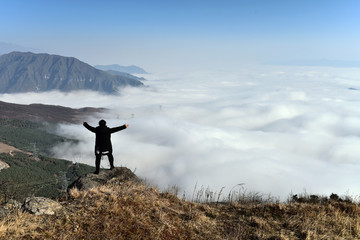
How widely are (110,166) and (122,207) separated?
5571mm

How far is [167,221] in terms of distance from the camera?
6746 mm

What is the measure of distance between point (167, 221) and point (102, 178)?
5499mm

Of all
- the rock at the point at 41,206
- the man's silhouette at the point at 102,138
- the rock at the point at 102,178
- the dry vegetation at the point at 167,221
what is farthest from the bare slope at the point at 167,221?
the man's silhouette at the point at 102,138

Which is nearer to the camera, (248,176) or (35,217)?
(35,217)

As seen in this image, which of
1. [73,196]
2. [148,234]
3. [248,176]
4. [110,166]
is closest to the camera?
[148,234]

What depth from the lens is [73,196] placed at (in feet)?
26.4

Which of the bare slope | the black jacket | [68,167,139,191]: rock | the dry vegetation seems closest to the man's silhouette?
the black jacket

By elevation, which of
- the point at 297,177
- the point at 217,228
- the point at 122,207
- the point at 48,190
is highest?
the point at 122,207

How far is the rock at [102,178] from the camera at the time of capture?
1008 cm

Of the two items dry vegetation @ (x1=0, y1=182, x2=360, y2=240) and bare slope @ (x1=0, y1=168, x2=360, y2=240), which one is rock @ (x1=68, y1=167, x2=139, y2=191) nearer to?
bare slope @ (x1=0, y1=168, x2=360, y2=240)

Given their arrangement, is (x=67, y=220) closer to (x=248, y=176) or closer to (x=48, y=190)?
(x=48, y=190)

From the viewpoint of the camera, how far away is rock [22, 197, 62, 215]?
6.61 m

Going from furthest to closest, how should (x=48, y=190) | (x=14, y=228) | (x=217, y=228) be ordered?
(x=48, y=190) < (x=217, y=228) < (x=14, y=228)

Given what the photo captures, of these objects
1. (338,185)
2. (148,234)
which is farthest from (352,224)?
(338,185)
